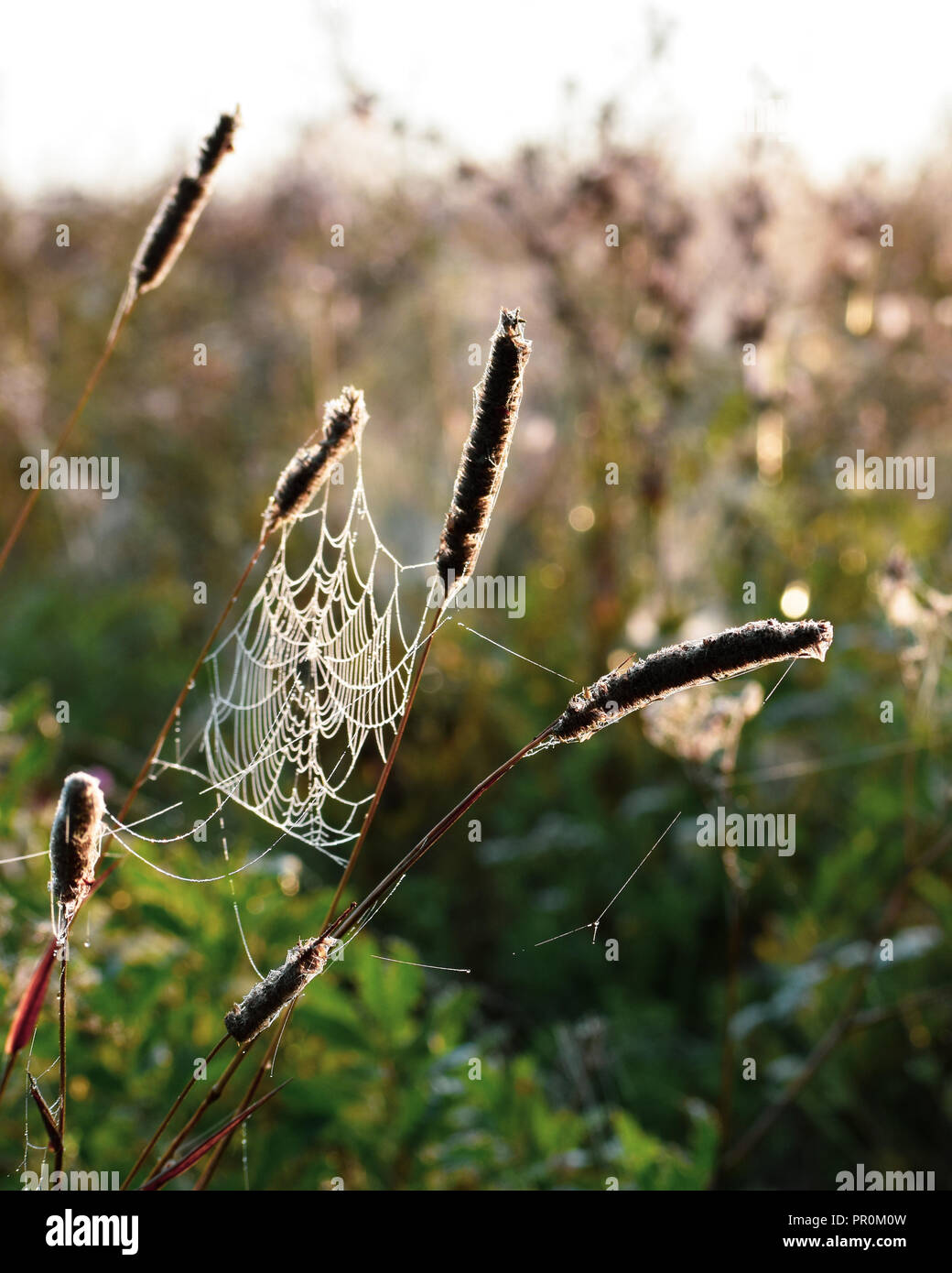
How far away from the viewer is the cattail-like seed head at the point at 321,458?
0.82 metres

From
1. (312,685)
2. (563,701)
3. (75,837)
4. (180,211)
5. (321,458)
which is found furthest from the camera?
(563,701)

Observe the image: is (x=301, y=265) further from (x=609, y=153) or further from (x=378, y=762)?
(x=378, y=762)

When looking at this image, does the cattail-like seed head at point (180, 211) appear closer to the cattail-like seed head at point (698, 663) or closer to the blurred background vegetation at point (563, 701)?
the cattail-like seed head at point (698, 663)

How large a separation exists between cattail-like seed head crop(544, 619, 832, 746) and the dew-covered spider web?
17 cm

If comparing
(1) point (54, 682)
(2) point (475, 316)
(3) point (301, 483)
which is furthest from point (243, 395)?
(3) point (301, 483)

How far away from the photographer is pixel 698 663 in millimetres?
644

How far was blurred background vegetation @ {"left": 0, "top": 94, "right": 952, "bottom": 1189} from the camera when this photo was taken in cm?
150

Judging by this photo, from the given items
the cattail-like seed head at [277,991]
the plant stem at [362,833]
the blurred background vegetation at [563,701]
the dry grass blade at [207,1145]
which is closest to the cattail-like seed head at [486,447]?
the plant stem at [362,833]

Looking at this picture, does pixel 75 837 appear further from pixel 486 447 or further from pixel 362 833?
pixel 486 447

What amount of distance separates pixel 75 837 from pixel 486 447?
346 millimetres

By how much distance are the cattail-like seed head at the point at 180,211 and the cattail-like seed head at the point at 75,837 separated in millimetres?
545

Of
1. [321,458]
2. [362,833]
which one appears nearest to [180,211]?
[321,458]

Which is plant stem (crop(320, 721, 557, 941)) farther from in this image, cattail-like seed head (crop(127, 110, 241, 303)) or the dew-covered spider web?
cattail-like seed head (crop(127, 110, 241, 303))
